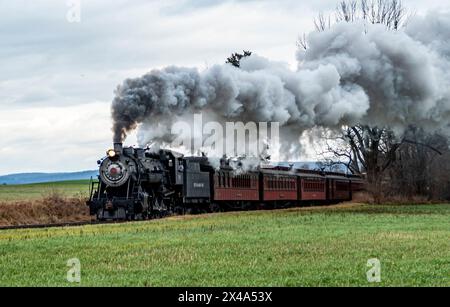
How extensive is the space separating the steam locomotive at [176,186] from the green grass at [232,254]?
7.00m

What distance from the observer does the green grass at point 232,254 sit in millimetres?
16719

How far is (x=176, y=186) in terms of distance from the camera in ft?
144

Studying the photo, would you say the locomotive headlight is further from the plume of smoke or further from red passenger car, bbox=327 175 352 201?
red passenger car, bbox=327 175 352 201

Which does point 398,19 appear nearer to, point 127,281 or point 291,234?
point 291,234

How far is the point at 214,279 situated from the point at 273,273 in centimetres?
142

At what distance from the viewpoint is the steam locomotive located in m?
39.5

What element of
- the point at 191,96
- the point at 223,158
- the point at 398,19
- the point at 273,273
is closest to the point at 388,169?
the point at 398,19

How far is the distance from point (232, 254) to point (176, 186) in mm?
22845

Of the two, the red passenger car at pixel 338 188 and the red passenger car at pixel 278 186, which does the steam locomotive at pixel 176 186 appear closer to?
the red passenger car at pixel 278 186

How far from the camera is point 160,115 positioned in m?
32.7

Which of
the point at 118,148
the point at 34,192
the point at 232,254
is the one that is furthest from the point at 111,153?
the point at 34,192

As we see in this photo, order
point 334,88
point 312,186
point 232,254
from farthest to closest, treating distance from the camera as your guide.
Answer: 1. point 312,186
2. point 334,88
3. point 232,254
